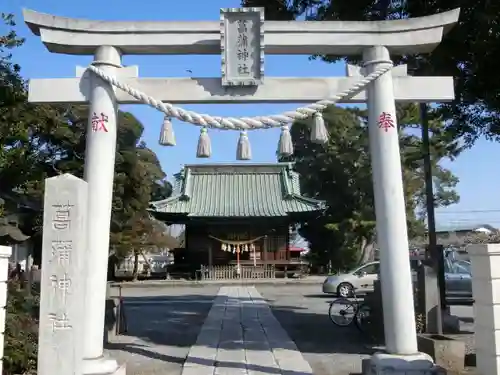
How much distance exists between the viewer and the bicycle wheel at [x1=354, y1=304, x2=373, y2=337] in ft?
35.0

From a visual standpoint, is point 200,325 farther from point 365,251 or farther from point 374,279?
point 365,251

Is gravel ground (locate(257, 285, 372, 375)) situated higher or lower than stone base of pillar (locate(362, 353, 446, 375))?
lower

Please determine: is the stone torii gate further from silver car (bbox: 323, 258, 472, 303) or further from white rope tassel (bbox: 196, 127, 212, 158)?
silver car (bbox: 323, 258, 472, 303)

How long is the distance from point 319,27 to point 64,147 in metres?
9.82

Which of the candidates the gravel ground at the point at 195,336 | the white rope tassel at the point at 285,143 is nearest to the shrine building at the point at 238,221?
the gravel ground at the point at 195,336

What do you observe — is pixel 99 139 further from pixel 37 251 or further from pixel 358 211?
pixel 358 211

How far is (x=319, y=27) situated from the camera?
23.8 feet

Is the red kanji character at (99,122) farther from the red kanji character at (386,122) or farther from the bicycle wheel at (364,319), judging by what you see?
the bicycle wheel at (364,319)

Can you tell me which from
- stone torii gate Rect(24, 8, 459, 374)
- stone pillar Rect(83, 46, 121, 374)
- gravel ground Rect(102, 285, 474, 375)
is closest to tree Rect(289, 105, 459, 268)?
gravel ground Rect(102, 285, 474, 375)

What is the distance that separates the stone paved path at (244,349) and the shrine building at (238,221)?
16529 millimetres

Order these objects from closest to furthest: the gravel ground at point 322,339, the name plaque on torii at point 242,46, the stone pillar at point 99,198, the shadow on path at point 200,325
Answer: the stone pillar at point 99,198 → the name plaque on torii at point 242,46 → the gravel ground at point 322,339 → the shadow on path at point 200,325

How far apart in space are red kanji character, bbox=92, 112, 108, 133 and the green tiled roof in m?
23.2

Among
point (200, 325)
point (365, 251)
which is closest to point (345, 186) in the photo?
point (365, 251)

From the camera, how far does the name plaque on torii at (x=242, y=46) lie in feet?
23.5
